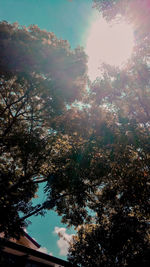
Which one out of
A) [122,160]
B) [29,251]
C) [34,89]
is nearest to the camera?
[29,251]

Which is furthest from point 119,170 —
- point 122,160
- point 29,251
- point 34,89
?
point 34,89

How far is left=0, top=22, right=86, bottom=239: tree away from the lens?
10398mm

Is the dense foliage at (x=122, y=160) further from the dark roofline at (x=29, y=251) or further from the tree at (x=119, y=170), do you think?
the dark roofline at (x=29, y=251)

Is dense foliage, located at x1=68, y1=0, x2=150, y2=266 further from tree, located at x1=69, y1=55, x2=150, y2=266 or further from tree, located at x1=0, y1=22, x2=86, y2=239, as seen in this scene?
tree, located at x1=0, y1=22, x2=86, y2=239

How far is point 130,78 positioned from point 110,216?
1426 centimetres

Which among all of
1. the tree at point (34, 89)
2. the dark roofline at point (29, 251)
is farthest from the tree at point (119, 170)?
the dark roofline at point (29, 251)

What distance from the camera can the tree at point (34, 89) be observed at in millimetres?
10398

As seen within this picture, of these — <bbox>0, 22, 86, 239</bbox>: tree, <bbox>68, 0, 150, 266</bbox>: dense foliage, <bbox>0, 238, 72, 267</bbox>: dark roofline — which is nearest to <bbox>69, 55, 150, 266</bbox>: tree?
<bbox>68, 0, 150, 266</bbox>: dense foliage

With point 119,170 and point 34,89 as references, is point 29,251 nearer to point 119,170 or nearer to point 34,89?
point 119,170

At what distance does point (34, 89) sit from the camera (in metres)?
13.2

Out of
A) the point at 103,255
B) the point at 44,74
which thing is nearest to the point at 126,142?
the point at 44,74

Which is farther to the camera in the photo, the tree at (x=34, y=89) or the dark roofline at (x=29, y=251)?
the tree at (x=34, y=89)

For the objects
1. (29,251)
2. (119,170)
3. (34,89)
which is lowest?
(29,251)

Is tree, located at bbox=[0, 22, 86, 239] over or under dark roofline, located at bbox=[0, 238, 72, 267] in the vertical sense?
over
